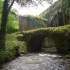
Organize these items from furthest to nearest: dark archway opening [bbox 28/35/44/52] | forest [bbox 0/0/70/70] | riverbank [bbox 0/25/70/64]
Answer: dark archway opening [bbox 28/35/44/52]
forest [bbox 0/0/70/70]
riverbank [bbox 0/25/70/64]

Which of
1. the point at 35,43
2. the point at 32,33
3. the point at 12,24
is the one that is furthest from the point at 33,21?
the point at 32,33

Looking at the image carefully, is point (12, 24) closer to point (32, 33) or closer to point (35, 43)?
point (35, 43)

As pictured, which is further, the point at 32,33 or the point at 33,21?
the point at 33,21

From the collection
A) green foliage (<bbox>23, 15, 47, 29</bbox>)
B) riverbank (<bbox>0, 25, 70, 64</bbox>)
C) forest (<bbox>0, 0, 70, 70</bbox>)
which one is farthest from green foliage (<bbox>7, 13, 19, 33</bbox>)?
green foliage (<bbox>23, 15, 47, 29</bbox>)

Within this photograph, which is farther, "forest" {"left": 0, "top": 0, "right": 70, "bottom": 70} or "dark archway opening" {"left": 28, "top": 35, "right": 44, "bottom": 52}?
"dark archway opening" {"left": 28, "top": 35, "right": 44, "bottom": 52}

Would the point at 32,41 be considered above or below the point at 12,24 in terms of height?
below

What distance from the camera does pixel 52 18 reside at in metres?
41.6

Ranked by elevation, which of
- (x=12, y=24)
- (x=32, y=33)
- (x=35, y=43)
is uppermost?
(x=12, y=24)

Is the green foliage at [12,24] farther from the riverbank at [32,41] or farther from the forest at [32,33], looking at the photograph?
the riverbank at [32,41]

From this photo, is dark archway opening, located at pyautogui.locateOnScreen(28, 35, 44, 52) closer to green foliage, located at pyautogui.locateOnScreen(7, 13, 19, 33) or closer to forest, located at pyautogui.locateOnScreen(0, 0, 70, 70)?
forest, located at pyautogui.locateOnScreen(0, 0, 70, 70)

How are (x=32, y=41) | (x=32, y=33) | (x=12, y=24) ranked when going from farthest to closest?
(x=12, y=24) < (x=32, y=41) < (x=32, y=33)

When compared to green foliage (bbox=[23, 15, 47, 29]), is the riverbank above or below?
below

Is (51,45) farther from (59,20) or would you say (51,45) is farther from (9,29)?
(9,29)

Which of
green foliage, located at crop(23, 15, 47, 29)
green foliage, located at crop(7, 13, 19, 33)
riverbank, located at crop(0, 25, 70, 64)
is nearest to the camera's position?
riverbank, located at crop(0, 25, 70, 64)
